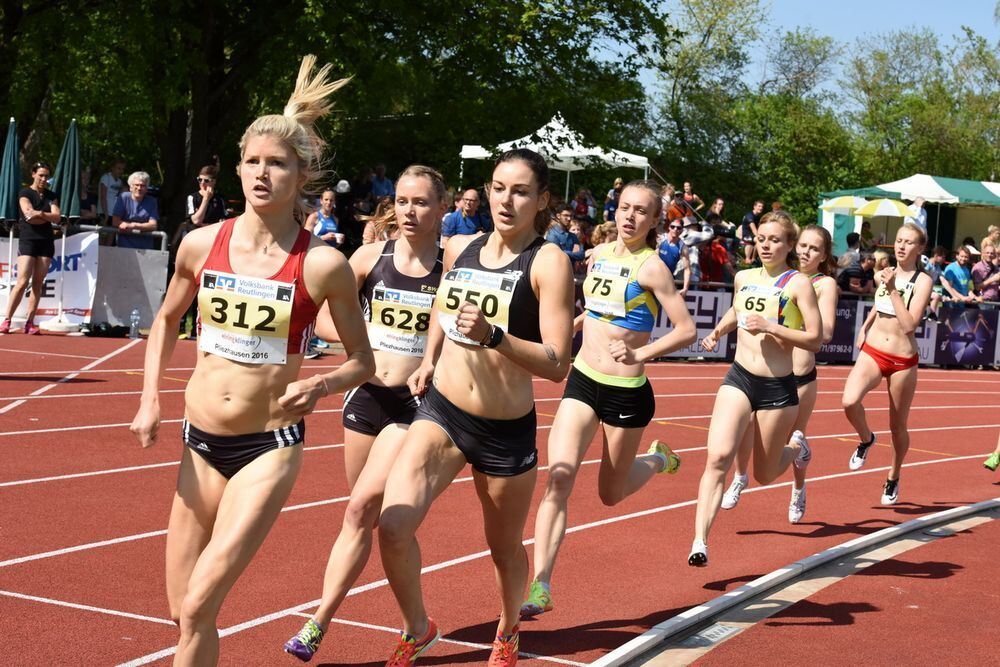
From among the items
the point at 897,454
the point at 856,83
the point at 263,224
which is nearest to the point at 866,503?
the point at 897,454

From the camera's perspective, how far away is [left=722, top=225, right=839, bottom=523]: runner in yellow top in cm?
822

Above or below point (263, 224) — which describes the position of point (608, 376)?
below

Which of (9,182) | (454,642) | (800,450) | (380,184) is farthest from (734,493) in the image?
(380,184)

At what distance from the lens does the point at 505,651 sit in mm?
5039

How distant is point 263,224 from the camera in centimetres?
429

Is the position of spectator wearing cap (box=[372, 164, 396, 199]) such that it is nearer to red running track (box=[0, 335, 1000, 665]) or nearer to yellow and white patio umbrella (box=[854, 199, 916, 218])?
red running track (box=[0, 335, 1000, 665])

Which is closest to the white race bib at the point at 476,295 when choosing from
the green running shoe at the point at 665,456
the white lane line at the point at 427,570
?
the white lane line at the point at 427,570

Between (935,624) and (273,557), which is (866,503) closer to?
(935,624)

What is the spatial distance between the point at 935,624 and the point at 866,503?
377 cm

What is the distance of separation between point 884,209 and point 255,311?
28.2 m

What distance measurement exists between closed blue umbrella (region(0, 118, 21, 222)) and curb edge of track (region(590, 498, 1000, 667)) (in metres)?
11.5

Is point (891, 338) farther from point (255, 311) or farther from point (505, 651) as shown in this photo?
point (255, 311)

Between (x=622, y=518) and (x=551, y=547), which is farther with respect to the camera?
(x=622, y=518)

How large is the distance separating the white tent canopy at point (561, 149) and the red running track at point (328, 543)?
1233cm
